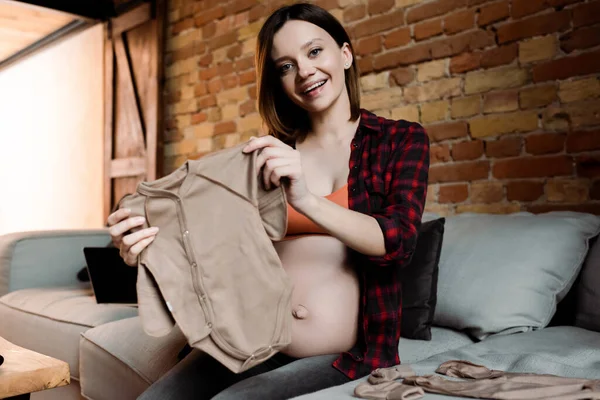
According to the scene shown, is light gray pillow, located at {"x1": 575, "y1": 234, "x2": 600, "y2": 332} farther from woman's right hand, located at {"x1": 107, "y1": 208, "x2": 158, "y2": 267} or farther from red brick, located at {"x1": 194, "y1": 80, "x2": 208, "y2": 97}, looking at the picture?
red brick, located at {"x1": 194, "y1": 80, "x2": 208, "y2": 97}

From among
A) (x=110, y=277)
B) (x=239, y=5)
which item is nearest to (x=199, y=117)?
(x=239, y=5)

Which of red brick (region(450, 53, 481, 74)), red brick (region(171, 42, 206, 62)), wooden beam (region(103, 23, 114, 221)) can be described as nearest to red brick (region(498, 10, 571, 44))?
red brick (region(450, 53, 481, 74))

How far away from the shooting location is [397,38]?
8.43 ft

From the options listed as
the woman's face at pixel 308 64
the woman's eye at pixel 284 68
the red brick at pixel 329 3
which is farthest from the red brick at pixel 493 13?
the woman's eye at pixel 284 68

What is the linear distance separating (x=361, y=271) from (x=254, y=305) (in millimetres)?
306

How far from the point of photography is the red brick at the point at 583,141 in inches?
76.8

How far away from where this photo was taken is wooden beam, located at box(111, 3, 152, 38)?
410cm

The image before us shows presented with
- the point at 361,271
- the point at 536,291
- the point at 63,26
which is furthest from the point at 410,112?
the point at 63,26

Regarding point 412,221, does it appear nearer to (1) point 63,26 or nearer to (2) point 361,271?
(2) point 361,271

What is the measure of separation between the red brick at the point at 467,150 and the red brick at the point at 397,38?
56 cm

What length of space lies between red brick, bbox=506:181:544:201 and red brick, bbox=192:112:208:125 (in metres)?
2.22

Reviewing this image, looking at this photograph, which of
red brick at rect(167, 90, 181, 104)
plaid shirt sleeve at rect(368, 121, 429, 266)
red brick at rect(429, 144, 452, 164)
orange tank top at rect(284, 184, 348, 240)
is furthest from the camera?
red brick at rect(167, 90, 181, 104)

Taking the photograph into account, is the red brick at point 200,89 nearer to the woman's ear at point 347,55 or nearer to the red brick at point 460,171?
the red brick at point 460,171

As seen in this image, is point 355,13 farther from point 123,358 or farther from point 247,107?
point 123,358
